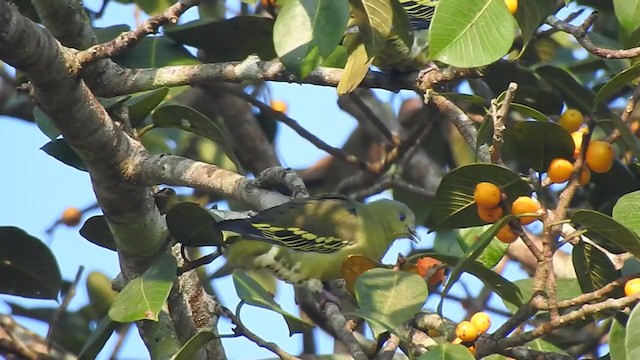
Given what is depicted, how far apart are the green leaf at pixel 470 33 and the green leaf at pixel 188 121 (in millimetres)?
1041

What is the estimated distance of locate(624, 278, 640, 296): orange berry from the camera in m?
2.12

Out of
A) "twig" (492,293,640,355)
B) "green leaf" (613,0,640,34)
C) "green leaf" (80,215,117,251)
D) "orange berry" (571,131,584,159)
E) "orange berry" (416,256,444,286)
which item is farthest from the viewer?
"green leaf" (80,215,117,251)

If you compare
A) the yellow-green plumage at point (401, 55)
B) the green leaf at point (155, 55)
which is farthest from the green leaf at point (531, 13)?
the green leaf at point (155, 55)

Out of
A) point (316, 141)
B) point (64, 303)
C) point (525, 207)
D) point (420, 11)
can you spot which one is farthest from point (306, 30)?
point (316, 141)

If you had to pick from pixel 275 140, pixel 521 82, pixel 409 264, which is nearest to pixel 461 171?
pixel 409 264

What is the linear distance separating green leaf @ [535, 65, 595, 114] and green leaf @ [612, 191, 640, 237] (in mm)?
957

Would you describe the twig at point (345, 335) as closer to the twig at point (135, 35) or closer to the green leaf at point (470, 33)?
the green leaf at point (470, 33)

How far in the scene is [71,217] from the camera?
4566mm

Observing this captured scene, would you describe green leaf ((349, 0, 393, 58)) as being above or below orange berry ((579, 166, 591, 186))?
above

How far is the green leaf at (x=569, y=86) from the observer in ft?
10.8

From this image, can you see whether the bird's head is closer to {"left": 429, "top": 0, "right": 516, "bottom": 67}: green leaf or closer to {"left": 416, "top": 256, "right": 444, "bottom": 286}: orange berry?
{"left": 416, "top": 256, "right": 444, "bottom": 286}: orange berry

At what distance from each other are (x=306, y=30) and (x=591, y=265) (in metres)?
0.96

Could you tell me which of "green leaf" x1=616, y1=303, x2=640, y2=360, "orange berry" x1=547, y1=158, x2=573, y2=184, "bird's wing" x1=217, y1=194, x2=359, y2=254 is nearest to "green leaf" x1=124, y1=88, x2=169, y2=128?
"bird's wing" x1=217, y1=194, x2=359, y2=254

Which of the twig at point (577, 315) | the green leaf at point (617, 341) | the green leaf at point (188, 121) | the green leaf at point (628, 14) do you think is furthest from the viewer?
the green leaf at point (188, 121)
